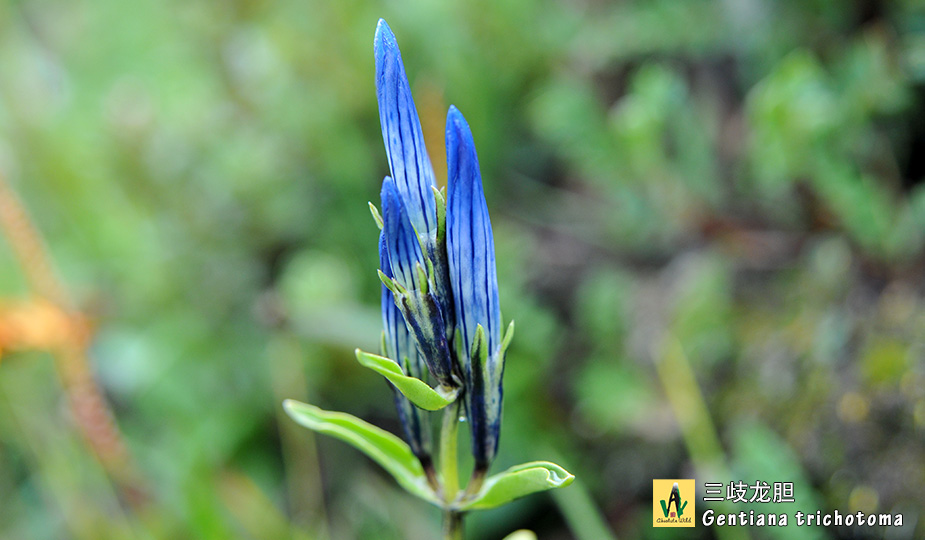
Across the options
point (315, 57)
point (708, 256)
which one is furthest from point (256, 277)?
point (708, 256)

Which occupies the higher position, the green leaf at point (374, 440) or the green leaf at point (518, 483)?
the green leaf at point (374, 440)

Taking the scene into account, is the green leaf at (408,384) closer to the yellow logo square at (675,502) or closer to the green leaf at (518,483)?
the green leaf at (518,483)

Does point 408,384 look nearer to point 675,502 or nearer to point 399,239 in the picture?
point 399,239

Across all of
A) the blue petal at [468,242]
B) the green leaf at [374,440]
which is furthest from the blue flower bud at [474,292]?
the green leaf at [374,440]

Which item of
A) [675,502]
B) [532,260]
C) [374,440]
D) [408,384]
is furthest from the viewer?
[532,260]

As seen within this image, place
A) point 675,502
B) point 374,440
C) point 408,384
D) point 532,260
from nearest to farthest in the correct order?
1. point 408,384
2. point 374,440
3. point 675,502
4. point 532,260

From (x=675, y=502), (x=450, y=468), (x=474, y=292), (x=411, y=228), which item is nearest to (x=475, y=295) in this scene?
(x=474, y=292)

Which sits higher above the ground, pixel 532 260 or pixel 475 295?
pixel 532 260

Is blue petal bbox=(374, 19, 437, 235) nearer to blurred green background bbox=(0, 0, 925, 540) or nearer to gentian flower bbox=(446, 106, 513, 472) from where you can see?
gentian flower bbox=(446, 106, 513, 472)
